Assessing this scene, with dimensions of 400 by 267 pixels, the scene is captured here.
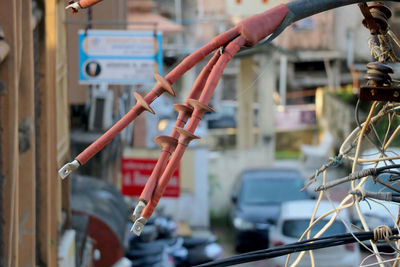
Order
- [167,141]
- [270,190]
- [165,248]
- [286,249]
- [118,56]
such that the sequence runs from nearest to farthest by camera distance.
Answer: [167,141]
[286,249]
[118,56]
[165,248]
[270,190]

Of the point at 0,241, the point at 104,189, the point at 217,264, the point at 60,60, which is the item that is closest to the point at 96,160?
the point at 104,189

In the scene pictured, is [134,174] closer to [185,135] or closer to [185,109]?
[185,109]

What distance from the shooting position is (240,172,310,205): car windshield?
60.4 ft

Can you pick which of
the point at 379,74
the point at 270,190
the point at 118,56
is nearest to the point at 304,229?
the point at 270,190

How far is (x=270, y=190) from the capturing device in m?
18.7

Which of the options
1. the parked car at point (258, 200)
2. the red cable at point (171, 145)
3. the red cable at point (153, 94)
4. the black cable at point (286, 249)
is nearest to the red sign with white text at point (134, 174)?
the parked car at point (258, 200)

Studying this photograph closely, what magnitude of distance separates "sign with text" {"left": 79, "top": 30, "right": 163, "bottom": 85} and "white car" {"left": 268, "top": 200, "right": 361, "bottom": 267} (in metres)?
3.67

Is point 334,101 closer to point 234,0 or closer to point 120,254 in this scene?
point 234,0

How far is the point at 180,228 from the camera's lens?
60.1 feet

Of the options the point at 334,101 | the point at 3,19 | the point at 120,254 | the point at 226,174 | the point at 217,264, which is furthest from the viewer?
the point at 334,101

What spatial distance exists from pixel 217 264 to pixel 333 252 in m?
9.78

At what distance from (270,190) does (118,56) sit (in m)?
7.59

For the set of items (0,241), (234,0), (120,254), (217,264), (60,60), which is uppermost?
(234,0)

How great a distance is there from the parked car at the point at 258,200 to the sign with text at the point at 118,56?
639 centimetres
